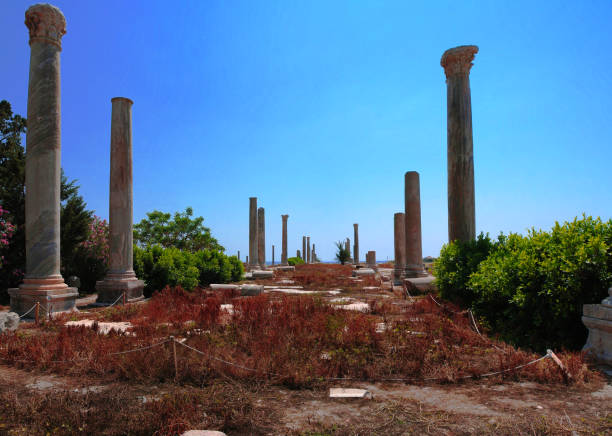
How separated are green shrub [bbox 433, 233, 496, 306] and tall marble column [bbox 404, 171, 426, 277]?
5.89m

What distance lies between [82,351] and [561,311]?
6194mm

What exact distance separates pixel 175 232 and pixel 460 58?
87.5 ft

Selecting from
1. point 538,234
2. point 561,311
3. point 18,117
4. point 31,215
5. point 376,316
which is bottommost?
point 376,316

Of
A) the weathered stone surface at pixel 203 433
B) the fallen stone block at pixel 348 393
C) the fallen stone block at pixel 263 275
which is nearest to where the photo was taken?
the weathered stone surface at pixel 203 433

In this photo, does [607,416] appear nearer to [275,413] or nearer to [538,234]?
[275,413]

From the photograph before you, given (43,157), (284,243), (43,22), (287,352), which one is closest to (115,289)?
(43,157)

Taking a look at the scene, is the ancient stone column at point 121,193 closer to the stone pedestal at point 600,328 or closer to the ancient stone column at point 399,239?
the stone pedestal at point 600,328

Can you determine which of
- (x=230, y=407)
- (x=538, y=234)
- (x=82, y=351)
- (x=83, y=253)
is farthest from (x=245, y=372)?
(x=83, y=253)

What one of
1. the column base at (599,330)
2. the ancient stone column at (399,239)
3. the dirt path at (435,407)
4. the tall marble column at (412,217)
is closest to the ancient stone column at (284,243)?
the ancient stone column at (399,239)

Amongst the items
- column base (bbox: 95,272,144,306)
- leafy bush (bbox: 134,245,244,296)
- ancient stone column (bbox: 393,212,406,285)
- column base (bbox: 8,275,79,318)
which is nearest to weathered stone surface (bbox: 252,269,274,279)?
leafy bush (bbox: 134,245,244,296)

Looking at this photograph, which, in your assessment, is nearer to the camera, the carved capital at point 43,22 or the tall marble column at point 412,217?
the carved capital at point 43,22

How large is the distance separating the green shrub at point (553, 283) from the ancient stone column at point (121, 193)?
9.48 m

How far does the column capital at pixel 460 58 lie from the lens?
10.8m

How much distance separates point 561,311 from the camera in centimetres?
490
